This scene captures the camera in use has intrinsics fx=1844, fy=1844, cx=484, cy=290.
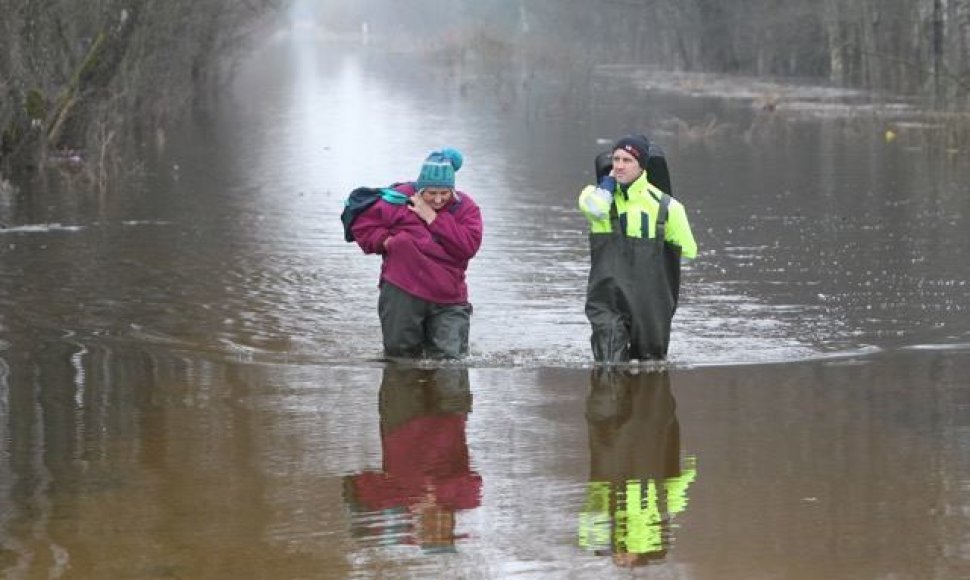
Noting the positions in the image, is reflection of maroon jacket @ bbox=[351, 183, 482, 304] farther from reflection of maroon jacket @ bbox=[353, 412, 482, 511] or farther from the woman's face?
reflection of maroon jacket @ bbox=[353, 412, 482, 511]

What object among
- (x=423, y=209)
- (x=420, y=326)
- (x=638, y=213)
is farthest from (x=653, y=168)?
(x=420, y=326)

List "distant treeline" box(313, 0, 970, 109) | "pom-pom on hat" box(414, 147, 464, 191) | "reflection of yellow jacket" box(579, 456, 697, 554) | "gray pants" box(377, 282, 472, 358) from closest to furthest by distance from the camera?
"reflection of yellow jacket" box(579, 456, 697, 554) < "pom-pom on hat" box(414, 147, 464, 191) < "gray pants" box(377, 282, 472, 358) < "distant treeline" box(313, 0, 970, 109)

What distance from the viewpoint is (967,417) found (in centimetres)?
901

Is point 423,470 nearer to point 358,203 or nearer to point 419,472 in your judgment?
point 419,472

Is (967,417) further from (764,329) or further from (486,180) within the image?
(486,180)

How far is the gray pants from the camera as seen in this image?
10805mm

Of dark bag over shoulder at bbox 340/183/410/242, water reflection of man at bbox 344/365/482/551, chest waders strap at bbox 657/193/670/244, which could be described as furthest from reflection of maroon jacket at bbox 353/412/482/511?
dark bag over shoulder at bbox 340/183/410/242

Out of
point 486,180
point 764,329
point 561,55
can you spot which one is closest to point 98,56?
point 486,180

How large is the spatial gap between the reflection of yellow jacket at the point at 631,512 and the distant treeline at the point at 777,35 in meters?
26.7

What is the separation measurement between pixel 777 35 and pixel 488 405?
207 feet

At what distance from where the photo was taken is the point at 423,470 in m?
7.91

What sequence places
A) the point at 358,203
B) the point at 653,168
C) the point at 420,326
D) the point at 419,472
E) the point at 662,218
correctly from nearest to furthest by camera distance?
A: the point at 419,472, the point at 662,218, the point at 653,168, the point at 358,203, the point at 420,326

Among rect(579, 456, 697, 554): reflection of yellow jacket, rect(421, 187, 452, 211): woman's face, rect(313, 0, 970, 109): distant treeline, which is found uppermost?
rect(313, 0, 970, 109): distant treeline

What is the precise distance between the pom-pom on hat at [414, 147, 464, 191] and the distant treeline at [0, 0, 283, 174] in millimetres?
13294
